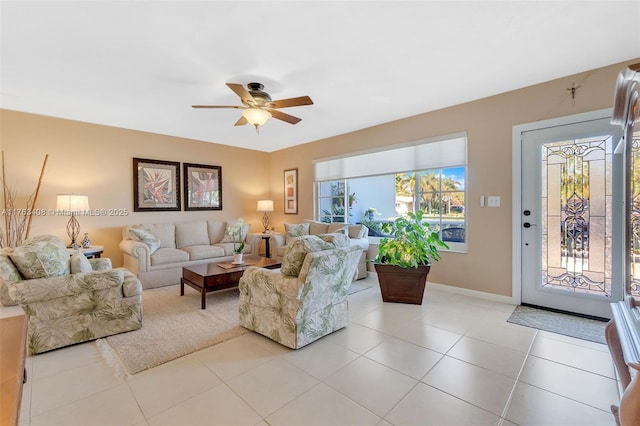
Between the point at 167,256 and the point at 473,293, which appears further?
the point at 167,256

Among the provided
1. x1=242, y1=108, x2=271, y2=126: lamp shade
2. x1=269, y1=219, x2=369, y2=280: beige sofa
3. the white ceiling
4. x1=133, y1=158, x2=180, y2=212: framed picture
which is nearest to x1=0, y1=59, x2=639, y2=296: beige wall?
x1=133, y1=158, x2=180, y2=212: framed picture

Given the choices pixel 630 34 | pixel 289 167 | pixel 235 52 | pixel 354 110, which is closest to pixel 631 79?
pixel 630 34

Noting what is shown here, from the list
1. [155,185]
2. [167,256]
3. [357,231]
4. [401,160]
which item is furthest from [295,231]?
[155,185]

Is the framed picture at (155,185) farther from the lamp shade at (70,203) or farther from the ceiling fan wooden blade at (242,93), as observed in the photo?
the ceiling fan wooden blade at (242,93)

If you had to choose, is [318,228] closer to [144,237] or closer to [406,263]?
[406,263]

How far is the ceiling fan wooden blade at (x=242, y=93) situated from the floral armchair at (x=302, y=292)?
1.53 m

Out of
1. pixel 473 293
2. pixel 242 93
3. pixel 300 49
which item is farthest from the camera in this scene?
pixel 473 293

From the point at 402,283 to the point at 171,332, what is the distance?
2.59 m

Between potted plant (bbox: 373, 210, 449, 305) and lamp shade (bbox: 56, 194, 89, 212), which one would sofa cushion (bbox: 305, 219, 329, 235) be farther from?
lamp shade (bbox: 56, 194, 89, 212)

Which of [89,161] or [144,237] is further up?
[89,161]

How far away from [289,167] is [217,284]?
3639 millimetres

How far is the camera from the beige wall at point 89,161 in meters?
4.02

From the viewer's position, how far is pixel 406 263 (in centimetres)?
353

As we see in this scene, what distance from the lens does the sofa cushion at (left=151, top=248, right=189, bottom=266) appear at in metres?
4.32
